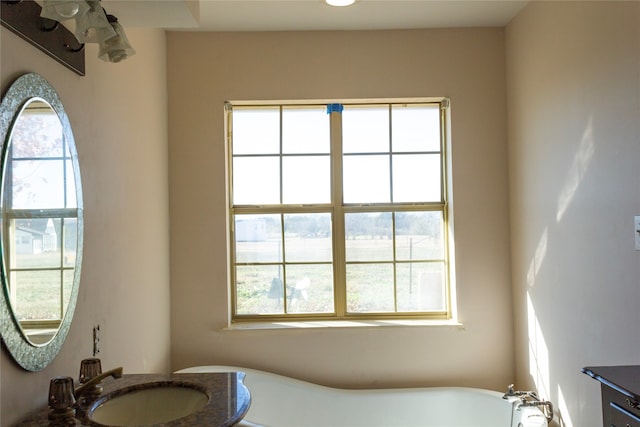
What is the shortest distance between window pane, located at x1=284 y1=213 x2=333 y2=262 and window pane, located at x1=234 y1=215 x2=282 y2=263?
0.06m

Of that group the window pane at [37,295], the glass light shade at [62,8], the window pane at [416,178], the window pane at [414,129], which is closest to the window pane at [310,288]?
the window pane at [416,178]

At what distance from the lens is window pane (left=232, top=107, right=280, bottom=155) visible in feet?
10.5

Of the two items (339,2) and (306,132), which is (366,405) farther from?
(339,2)

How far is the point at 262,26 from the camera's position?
2988 millimetres

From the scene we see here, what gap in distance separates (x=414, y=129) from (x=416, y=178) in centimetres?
31

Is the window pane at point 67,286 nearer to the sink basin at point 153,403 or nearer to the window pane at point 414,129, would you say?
the sink basin at point 153,403

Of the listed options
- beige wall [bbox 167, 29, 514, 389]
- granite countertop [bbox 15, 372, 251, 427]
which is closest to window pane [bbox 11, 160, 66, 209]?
granite countertop [bbox 15, 372, 251, 427]

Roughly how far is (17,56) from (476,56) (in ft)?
8.19

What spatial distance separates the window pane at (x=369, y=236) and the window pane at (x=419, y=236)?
6 centimetres

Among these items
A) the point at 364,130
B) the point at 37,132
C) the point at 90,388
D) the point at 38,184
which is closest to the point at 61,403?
the point at 90,388

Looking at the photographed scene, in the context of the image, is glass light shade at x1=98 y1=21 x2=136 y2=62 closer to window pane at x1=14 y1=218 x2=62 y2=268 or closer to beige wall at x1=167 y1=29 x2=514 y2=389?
window pane at x1=14 y1=218 x2=62 y2=268

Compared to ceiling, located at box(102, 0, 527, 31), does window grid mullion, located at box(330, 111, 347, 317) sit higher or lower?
lower

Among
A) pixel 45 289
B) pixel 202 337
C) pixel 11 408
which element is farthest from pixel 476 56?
pixel 11 408

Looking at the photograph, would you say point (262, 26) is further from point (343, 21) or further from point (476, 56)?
point (476, 56)
